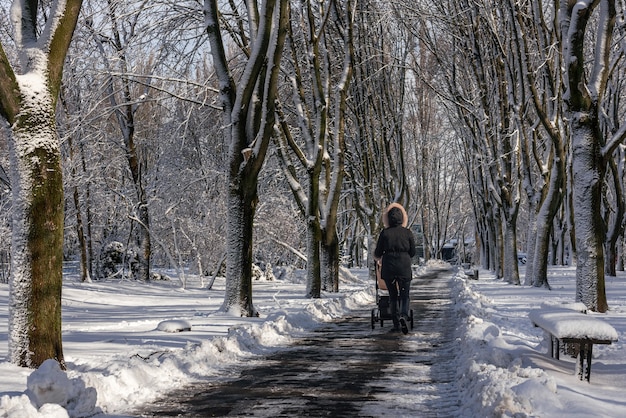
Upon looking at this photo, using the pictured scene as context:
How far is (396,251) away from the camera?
12.6 metres

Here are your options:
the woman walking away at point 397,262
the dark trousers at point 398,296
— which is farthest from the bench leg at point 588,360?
the dark trousers at point 398,296

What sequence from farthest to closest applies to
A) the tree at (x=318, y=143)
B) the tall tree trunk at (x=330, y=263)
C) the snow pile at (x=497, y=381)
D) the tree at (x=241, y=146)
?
the tall tree trunk at (x=330, y=263)
the tree at (x=318, y=143)
the tree at (x=241, y=146)
the snow pile at (x=497, y=381)

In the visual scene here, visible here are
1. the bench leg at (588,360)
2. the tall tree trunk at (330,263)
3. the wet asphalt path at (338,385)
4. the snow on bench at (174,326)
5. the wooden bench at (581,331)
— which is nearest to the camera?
the wet asphalt path at (338,385)

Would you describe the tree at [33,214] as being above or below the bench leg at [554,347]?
above

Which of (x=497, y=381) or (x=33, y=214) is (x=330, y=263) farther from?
(x=497, y=381)

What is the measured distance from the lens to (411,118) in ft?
147

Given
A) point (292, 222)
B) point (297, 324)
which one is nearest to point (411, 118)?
point (292, 222)

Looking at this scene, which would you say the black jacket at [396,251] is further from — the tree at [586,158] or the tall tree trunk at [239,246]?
the tree at [586,158]

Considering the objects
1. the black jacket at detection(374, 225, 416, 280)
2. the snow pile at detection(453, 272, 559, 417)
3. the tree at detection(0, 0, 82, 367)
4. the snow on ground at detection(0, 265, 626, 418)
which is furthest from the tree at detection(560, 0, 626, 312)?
the tree at detection(0, 0, 82, 367)

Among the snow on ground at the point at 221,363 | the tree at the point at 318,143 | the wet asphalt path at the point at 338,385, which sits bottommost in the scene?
the wet asphalt path at the point at 338,385

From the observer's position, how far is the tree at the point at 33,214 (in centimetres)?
768

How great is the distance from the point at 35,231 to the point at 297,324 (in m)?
6.75

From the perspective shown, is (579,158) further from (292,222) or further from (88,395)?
(292,222)

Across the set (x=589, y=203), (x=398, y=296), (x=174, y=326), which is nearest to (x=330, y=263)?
(x=398, y=296)
